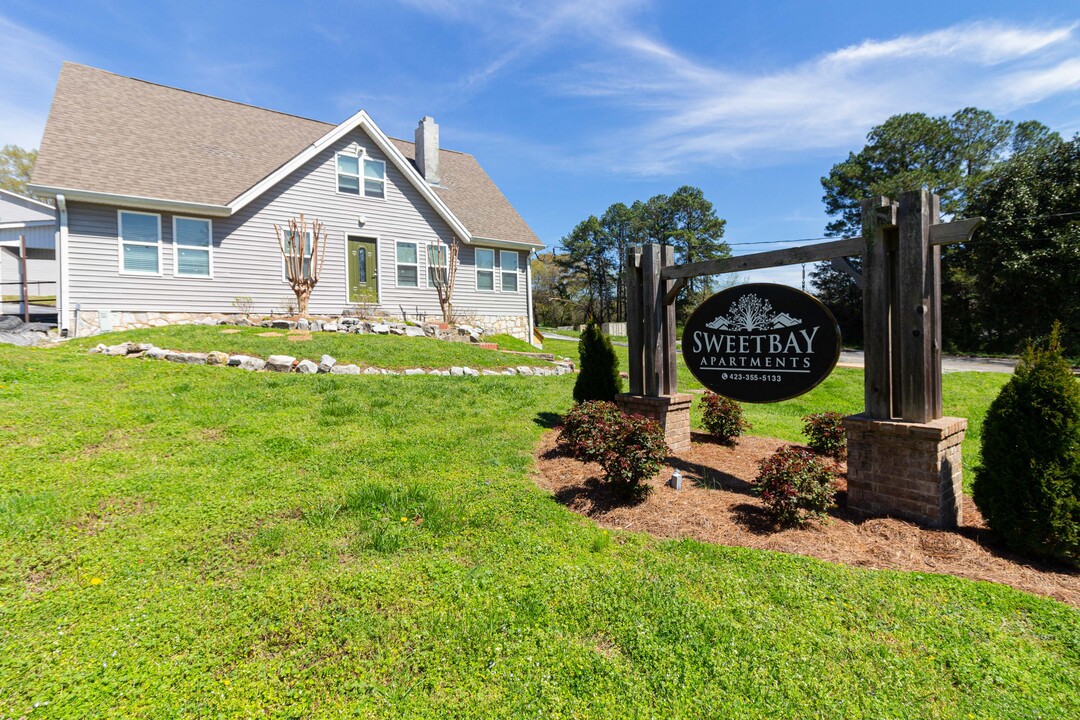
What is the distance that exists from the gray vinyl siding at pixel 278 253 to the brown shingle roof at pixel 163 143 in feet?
2.51

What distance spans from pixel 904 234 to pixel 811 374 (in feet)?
4.72

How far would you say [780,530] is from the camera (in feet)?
13.5

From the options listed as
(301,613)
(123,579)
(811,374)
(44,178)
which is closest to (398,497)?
(301,613)

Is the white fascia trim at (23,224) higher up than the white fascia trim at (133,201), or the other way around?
the white fascia trim at (23,224)

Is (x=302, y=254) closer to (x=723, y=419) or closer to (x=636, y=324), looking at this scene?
(x=636, y=324)

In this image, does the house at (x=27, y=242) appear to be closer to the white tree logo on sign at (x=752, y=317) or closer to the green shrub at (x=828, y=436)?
the white tree logo on sign at (x=752, y=317)

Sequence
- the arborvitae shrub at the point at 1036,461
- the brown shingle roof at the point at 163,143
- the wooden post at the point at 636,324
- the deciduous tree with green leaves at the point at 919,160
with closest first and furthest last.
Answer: the arborvitae shrub at the point at 1036,461 < the wooden post at the point at 636,324 < the brown shingle roof at the point at 163,143 < the deciduous tree with green leaves at the point at 919,160

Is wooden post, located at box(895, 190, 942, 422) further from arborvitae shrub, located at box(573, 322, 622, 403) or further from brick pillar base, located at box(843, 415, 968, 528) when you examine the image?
arborvitae shrub, located at box(573, 322, 622, 403)

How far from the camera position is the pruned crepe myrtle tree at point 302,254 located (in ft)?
46.3

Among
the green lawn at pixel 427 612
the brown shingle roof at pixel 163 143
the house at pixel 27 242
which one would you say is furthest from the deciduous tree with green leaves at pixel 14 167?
the green lawn at pixel 427 612

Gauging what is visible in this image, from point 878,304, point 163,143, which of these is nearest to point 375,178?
point 163,143

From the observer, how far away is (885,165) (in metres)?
37.2

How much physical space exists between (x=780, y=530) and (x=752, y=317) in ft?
7.26

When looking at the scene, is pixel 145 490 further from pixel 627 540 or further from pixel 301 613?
pixel 627 540
